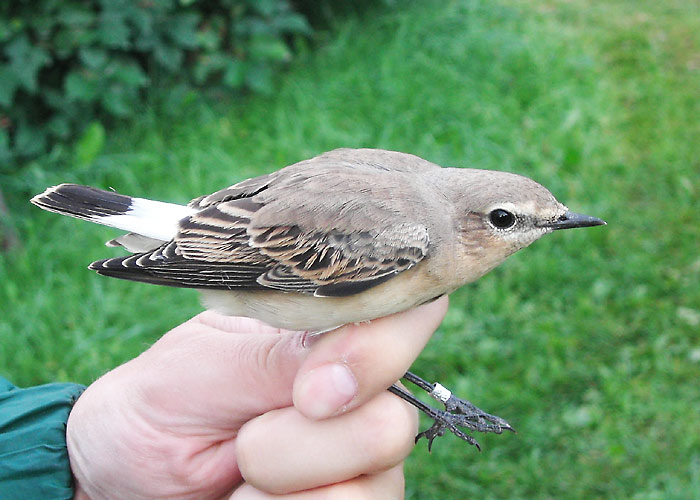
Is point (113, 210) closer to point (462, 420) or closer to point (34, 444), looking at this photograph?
point (34, 444)

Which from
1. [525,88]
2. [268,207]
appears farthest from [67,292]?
[525,88]

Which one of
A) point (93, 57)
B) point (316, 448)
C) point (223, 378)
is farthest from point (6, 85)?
point (316, 448)

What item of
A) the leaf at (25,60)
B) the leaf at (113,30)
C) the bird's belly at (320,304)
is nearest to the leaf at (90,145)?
the leaf at (25,60)

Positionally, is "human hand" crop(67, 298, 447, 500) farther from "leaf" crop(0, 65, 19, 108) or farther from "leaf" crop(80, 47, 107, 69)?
"leaf" crop(80, 47, 107, 69)

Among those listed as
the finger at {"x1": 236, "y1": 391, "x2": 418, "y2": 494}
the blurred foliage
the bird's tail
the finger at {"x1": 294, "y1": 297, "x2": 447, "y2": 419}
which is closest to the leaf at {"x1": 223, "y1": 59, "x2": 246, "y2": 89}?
the blurred foliage

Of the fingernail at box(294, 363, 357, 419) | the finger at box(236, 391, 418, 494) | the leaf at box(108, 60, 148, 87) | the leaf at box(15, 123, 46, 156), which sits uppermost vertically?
the leaf at box(108, 60, 148, 87)

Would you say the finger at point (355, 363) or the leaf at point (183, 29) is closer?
the finger at point (355, 363)

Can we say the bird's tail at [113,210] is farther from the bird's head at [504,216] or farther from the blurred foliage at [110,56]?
the blurred foliage at [110,56]
